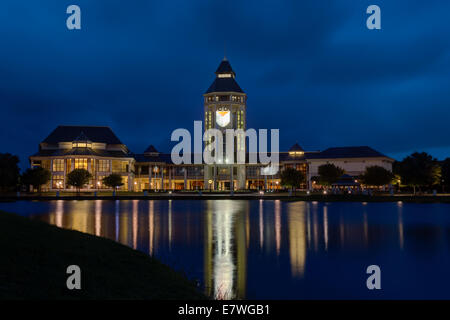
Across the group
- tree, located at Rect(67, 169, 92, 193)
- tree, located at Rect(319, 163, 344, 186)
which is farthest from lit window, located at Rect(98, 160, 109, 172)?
tree, located at Rect(319, 163, 344, 186)

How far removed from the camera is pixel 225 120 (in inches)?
4498

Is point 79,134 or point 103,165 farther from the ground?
point 79,134

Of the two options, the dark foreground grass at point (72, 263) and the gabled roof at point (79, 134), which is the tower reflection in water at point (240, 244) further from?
the gabled roof at point (79, 134)

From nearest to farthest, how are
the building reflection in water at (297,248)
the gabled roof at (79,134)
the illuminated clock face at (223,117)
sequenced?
the building reflection in water at (297,248)
the gabled roof at (79,134)
the illuminated clock face at (223,117)

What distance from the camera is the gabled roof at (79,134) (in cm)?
9888

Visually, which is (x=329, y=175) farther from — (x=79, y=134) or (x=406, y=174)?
(x=79, y=134)

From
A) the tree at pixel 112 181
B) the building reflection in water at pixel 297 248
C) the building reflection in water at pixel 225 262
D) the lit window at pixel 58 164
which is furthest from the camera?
the lit window at pixel 58 164

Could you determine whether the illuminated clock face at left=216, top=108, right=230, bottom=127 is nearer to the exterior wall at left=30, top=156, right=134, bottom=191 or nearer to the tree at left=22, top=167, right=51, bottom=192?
the exterior wall at left=30, top=156, right=134, bottom=191

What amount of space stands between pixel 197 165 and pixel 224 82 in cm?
2639

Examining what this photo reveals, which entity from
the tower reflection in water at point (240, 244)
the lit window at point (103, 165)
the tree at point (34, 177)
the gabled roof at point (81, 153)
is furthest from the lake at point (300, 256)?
the lit window at point (103, 165)

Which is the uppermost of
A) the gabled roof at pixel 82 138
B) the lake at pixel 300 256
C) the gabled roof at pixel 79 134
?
the gabled roof at pixel 79 134

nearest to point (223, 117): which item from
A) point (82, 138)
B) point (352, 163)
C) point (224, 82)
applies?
point (224, 82)
